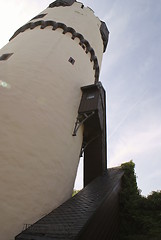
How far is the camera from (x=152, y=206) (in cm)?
880

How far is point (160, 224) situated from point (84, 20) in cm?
1452

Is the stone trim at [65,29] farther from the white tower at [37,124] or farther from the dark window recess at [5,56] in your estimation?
the dark window recess at [5,56]

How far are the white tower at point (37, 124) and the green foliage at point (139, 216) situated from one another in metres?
3.65

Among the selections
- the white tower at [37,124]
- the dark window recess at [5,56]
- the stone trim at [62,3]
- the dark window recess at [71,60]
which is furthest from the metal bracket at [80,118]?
the stone trim at [62,3]

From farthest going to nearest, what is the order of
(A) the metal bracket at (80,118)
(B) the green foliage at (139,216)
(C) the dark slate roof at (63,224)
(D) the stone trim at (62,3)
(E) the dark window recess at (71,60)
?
1. (D) the stone trim at (62,3)
2. (E) the dark window recess at (71,60)
3. (A) the metal bracket at (80,118)
4. (B) the green foliage at (139,216)
5. (C) the dark slate roof at (63,224)

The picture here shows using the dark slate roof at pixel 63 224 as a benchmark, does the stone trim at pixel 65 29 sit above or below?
above

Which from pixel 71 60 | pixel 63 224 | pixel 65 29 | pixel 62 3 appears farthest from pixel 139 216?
pixel 62 3

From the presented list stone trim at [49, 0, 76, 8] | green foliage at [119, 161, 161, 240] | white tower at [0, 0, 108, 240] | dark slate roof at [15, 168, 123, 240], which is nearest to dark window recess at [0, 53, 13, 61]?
white tower at [0, 0, 108, 240]

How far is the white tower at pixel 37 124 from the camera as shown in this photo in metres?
5.81

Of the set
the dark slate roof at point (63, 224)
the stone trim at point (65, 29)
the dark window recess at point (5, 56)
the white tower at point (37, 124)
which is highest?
the stone trim at point (65, 29)

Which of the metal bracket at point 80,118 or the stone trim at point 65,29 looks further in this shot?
the stone trim at point 65,29

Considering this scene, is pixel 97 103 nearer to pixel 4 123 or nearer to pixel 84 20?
pixel 4 123

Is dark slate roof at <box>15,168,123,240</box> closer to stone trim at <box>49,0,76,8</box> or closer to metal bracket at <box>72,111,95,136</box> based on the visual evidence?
metal bracket at <box>72,111,95,136</box>

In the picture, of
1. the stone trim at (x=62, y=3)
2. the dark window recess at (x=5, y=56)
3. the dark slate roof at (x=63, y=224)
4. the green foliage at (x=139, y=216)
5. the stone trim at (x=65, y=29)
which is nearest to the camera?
the dark slate roof at (x=63, y=224)
